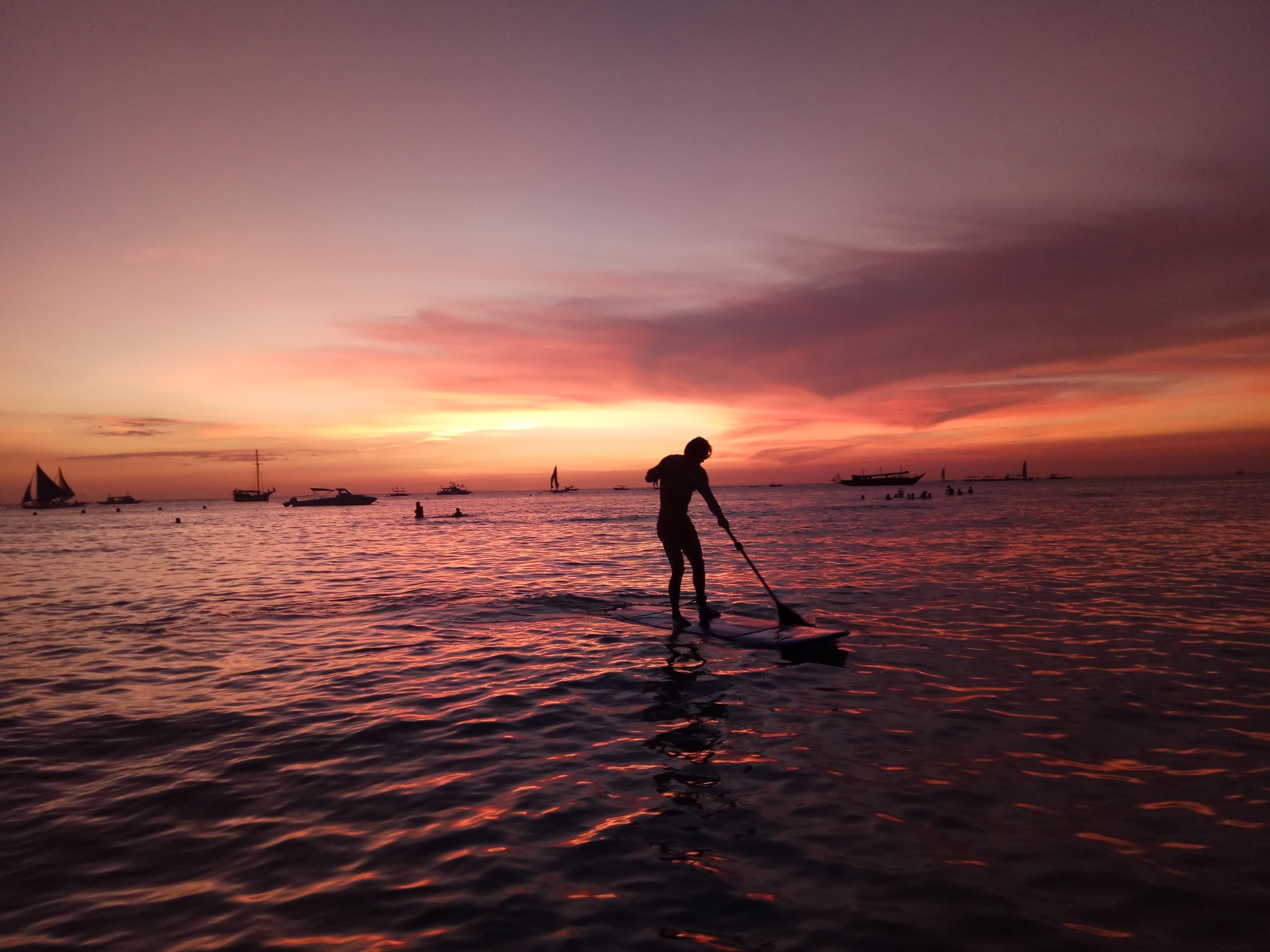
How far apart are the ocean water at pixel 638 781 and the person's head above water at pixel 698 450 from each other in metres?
3.30

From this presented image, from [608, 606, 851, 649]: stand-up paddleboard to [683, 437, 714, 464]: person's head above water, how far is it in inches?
121

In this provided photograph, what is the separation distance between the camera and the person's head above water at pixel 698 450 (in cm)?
1162

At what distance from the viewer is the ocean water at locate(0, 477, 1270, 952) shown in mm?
3799

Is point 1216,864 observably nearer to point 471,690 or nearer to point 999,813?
point 999,813

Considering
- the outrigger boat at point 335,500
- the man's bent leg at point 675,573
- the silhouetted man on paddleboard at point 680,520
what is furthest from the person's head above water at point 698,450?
the outrigger boat at point 335,500

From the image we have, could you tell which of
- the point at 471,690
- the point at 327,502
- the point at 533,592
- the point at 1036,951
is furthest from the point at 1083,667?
the point at 327,502

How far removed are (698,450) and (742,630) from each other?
3305 mm

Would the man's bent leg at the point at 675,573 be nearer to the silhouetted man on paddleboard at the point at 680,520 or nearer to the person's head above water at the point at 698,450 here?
the silhouetted man on paddleboard at the point at 680,520

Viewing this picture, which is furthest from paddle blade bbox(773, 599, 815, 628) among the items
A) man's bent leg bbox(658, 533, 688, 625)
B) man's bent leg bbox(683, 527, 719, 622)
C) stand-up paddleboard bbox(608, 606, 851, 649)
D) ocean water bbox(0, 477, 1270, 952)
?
man's bent leg bbox(658, 533, 688, 625)

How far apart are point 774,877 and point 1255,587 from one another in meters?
18.2

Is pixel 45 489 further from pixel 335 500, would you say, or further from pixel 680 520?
pixel 680 520

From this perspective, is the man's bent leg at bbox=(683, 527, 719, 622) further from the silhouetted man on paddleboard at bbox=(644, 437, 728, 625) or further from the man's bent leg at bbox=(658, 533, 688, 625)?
the man's bent leg at bbox=(658, 533, 688, 625)

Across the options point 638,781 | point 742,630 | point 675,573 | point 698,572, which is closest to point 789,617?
point 742,630

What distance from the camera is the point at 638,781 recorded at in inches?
225
